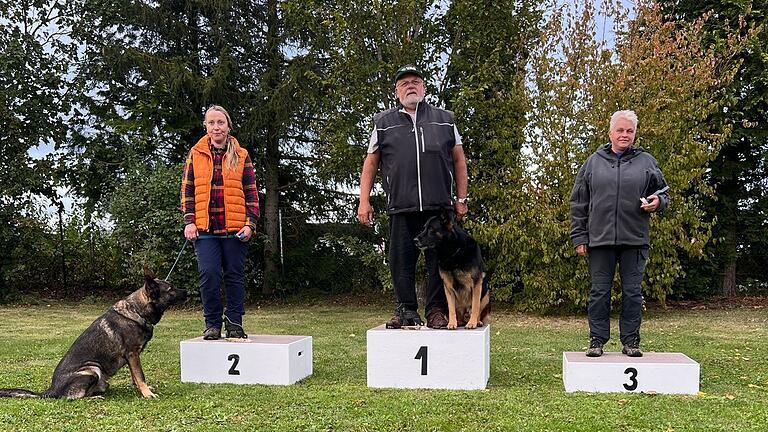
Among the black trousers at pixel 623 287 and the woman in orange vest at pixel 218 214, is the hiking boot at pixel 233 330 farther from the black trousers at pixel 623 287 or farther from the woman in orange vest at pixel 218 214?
the black trousers at pixel 623 287

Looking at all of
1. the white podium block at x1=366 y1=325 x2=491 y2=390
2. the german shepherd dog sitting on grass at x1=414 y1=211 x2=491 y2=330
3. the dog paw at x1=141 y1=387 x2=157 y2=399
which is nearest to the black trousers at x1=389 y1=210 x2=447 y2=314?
the german shepherd dog sitting on grass at x1=414 y1=211 x2=491 y2=330

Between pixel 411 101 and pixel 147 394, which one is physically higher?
pixel 411 101

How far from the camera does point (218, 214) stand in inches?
188

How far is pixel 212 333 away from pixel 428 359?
163 cm

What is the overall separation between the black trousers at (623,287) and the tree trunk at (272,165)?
26.1 feet

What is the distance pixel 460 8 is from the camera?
9.95 meters

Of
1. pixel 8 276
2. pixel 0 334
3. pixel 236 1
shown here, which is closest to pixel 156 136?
pixel 236 1

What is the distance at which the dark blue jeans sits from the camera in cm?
482

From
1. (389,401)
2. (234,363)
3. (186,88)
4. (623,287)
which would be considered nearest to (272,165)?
(186,88)

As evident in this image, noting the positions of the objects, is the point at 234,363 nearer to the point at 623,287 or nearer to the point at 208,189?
the point at 208,189

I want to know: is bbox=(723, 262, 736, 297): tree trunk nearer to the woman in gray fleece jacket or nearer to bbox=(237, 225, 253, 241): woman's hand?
the woman in gray fleece jacket

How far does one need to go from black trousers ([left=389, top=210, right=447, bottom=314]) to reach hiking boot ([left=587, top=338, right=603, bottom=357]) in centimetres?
103

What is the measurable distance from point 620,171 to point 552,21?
18.2 feet

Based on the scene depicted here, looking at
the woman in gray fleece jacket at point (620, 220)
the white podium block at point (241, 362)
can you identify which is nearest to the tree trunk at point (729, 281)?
the woman in gray fleece jacket at point (620, 220)
